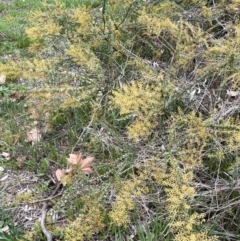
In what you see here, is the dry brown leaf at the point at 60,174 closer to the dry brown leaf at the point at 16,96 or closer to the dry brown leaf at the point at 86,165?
the dry brown leaf at the point at 86,165

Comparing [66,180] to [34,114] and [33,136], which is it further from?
[34,114]

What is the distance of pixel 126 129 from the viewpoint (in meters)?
2.76

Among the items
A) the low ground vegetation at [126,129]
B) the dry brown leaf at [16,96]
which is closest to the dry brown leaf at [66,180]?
the low ground vegetation at [126,129]

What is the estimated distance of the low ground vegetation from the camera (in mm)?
2182

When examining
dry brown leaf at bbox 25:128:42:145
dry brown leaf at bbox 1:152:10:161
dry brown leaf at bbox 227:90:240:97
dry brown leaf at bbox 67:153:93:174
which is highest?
dry brown leaf at bbox 227:90:240:97

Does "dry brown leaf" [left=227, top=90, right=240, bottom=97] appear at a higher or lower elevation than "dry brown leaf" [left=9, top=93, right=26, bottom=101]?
higher

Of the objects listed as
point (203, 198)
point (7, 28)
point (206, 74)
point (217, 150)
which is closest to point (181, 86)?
point (206, 74)

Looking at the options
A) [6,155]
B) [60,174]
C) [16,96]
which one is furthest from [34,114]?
[60,174]

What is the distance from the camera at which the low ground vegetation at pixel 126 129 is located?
2182mm

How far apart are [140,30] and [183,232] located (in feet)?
5.88

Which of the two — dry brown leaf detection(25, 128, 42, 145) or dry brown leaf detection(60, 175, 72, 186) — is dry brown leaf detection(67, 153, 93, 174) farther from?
dry brown leaf detection(25, 128, 42, 145)

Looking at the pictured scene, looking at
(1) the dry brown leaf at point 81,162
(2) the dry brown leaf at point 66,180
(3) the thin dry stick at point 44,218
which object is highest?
(1) the dry brown leaf at point 81,162

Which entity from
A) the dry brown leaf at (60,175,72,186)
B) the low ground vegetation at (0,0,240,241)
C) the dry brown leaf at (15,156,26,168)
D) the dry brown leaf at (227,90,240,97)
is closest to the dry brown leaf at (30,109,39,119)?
the low ground vegetation at (0,0,240,241)

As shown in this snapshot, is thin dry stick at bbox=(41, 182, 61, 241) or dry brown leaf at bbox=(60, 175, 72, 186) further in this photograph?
dry brown leaf at bbox=(60, 175, 72, 186)
